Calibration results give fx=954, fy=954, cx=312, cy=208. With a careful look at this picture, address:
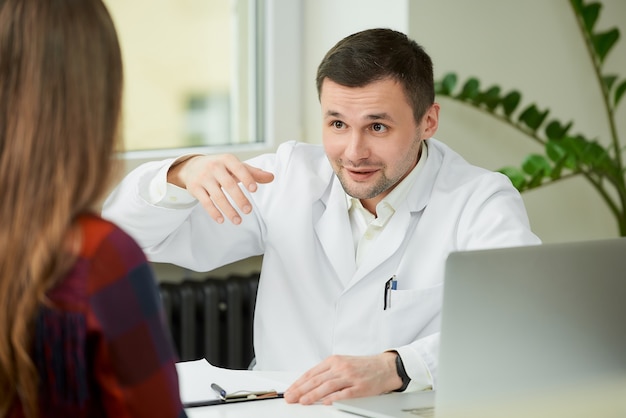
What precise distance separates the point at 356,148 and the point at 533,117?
1.17 m

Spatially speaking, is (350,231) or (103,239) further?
(350,231)

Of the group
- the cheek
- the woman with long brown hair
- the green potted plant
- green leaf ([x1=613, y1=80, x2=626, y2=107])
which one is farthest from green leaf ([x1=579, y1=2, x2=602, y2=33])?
the woman with long brown hair

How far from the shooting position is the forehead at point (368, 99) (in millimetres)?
2070

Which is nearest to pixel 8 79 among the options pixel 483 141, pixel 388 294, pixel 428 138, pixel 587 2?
pixel 388 294

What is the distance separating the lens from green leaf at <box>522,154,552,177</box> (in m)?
2.85

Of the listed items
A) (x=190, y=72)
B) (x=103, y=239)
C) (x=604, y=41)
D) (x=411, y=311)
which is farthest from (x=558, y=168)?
(x=103, y=239)

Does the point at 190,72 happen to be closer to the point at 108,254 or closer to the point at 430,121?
the point at 430,121

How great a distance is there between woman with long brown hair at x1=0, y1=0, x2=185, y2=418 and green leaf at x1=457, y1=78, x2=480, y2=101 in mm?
2057

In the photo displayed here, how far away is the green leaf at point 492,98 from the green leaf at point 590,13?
455 mm

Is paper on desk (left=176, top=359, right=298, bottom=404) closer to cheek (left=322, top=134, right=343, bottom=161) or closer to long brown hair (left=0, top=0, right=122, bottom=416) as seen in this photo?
cheek (left=322, top=134, right=343, bottom=161)

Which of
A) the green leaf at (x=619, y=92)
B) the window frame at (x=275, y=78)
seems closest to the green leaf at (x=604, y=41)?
the green leaf at (x=619, y=92)

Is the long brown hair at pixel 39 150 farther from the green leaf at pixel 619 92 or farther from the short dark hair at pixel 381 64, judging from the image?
the green leaf at pixel 619 92

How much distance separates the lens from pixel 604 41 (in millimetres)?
3199

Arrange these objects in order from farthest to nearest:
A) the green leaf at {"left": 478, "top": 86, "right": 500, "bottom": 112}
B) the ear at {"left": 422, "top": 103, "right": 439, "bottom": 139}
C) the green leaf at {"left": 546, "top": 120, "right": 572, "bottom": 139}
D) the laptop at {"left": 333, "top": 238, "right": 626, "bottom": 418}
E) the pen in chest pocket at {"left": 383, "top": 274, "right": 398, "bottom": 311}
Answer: the green leaf at {"left": 546, "top": 120, "right": 572, "bottom": 139} → the green leaf at {"left": 478, "top": 86, "right": 500, "bottom": 112} → the ear at {"left": 422, "top": 103, "right": 439, "bottom": 139} → the pen in chest pocket at {"left": 383, "top": 274, "right": 398, "bottom": 311} → the laptop at {"left": 333, "top": 238, "right": 626, "bottom": 418}
